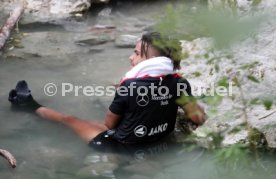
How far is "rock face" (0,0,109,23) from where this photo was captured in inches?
312

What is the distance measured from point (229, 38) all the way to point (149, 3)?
774 cm

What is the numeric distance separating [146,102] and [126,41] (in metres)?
3.15

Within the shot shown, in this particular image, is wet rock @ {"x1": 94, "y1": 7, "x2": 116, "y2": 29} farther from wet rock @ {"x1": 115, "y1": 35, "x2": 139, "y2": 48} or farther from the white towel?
the white towel

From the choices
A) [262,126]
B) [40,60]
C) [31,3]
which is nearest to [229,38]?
[262,126]

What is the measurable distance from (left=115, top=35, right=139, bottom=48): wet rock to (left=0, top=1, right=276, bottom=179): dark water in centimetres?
12

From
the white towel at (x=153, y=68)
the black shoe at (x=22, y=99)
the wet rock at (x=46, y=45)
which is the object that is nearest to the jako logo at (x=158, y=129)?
the white towel at (x=153, y=68)

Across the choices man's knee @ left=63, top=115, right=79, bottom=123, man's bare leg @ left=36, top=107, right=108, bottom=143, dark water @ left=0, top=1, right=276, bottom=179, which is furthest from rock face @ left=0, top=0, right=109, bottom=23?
man's knee @ left=63, top=115, right=79, bottom=123

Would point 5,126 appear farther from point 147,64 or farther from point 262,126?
point 262,126

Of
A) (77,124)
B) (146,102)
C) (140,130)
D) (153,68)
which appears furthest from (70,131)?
(153,68)

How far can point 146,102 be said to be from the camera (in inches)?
159

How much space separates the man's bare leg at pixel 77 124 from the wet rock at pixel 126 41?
222 cm

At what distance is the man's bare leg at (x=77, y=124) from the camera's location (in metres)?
4.51

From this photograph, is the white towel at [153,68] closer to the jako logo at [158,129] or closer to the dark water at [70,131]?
the jako logo at [158,129]

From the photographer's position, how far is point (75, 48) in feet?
22.5
